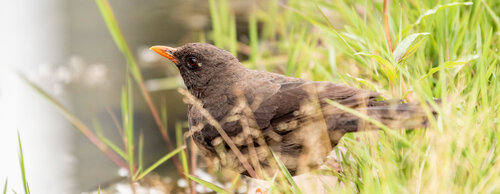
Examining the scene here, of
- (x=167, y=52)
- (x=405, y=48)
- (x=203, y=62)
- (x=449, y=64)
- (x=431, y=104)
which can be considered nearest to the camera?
(x=431, y=104)

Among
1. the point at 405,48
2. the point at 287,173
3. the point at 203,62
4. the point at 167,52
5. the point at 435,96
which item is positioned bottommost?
the point at 287,173

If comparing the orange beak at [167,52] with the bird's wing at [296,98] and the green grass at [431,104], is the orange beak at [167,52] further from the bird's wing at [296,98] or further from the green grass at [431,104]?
the bird's wing at [296,98]

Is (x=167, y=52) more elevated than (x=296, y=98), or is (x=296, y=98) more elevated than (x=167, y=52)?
(x=167, y=52)

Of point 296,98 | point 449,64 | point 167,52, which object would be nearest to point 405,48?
point 449,64

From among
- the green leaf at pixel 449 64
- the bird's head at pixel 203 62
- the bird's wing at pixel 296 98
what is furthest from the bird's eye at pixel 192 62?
the green leaf at pixel 449 64

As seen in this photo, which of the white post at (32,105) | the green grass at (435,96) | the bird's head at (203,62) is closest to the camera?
the green grass at (435,96)

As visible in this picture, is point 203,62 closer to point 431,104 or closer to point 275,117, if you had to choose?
point 275,117

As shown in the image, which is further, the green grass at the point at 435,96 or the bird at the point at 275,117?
the bird at the point at 275,117

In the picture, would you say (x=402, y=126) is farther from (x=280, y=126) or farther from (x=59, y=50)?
(x=59, y=50)

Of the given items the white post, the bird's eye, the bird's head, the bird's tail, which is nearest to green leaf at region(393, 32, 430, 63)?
the bird's tail
